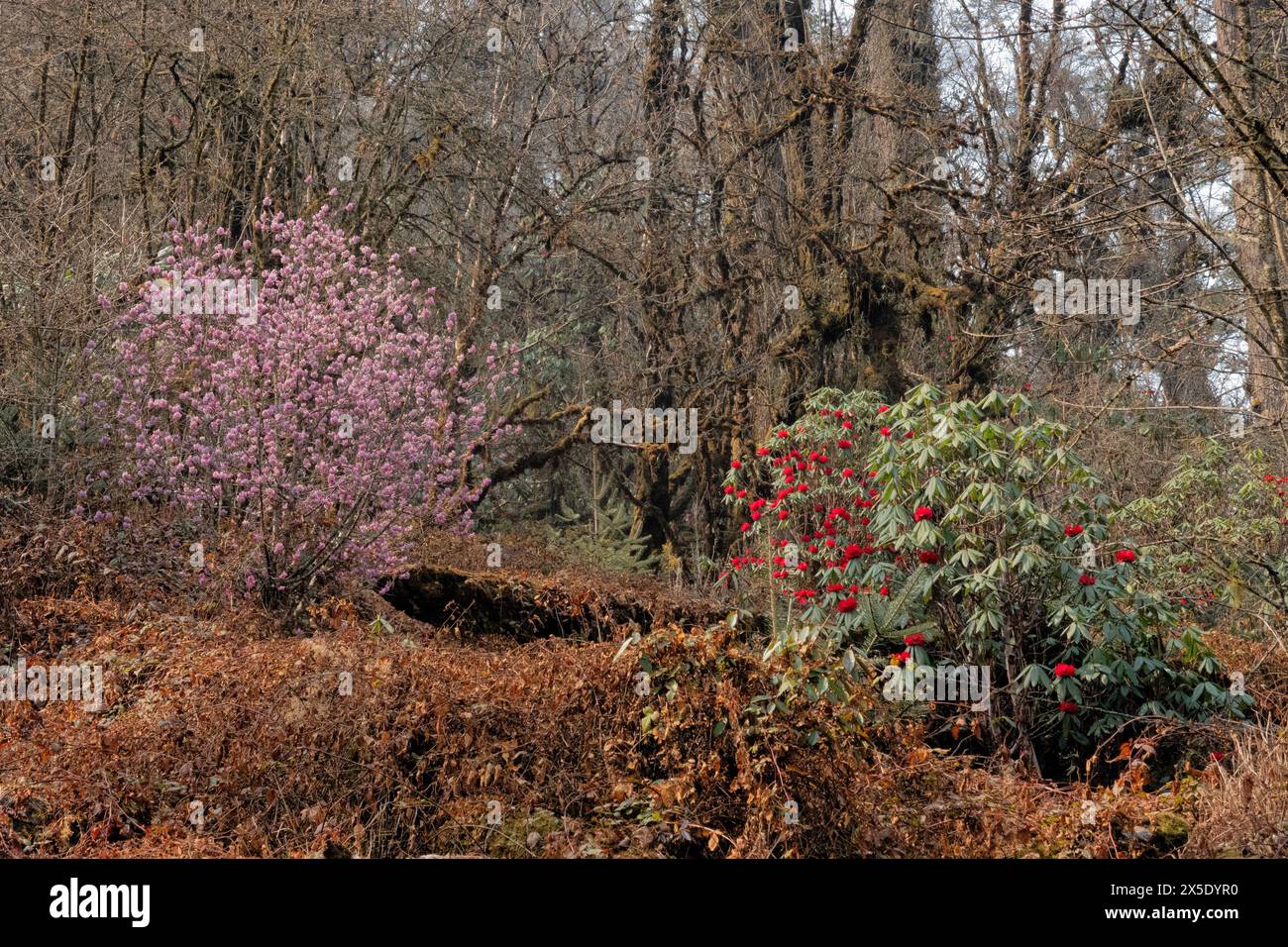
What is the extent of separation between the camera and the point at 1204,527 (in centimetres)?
866

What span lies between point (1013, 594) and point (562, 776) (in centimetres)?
270

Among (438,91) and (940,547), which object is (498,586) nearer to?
(940,547)

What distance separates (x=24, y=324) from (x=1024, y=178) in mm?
8326

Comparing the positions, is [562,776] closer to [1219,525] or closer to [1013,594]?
[1013,594]

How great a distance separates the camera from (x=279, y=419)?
307 inches

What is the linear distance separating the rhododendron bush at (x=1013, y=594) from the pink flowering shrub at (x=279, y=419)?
9.84 feet

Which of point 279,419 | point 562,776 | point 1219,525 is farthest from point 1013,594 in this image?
point 279,419

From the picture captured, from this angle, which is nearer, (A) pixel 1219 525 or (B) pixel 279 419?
(B) pixel 279 419

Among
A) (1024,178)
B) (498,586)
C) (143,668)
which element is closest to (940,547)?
(498,586)

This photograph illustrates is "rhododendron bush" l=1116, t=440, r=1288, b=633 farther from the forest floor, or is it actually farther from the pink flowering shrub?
the pink flowering shrub

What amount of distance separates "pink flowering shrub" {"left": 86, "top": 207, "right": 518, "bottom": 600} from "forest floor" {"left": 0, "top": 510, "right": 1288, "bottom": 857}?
1.96m

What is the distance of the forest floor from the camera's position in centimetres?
437

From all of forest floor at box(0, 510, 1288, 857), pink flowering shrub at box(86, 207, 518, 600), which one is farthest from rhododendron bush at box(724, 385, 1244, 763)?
pink flowering shrub at box(86, 207, 518, 600)

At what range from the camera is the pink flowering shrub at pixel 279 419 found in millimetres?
7797
